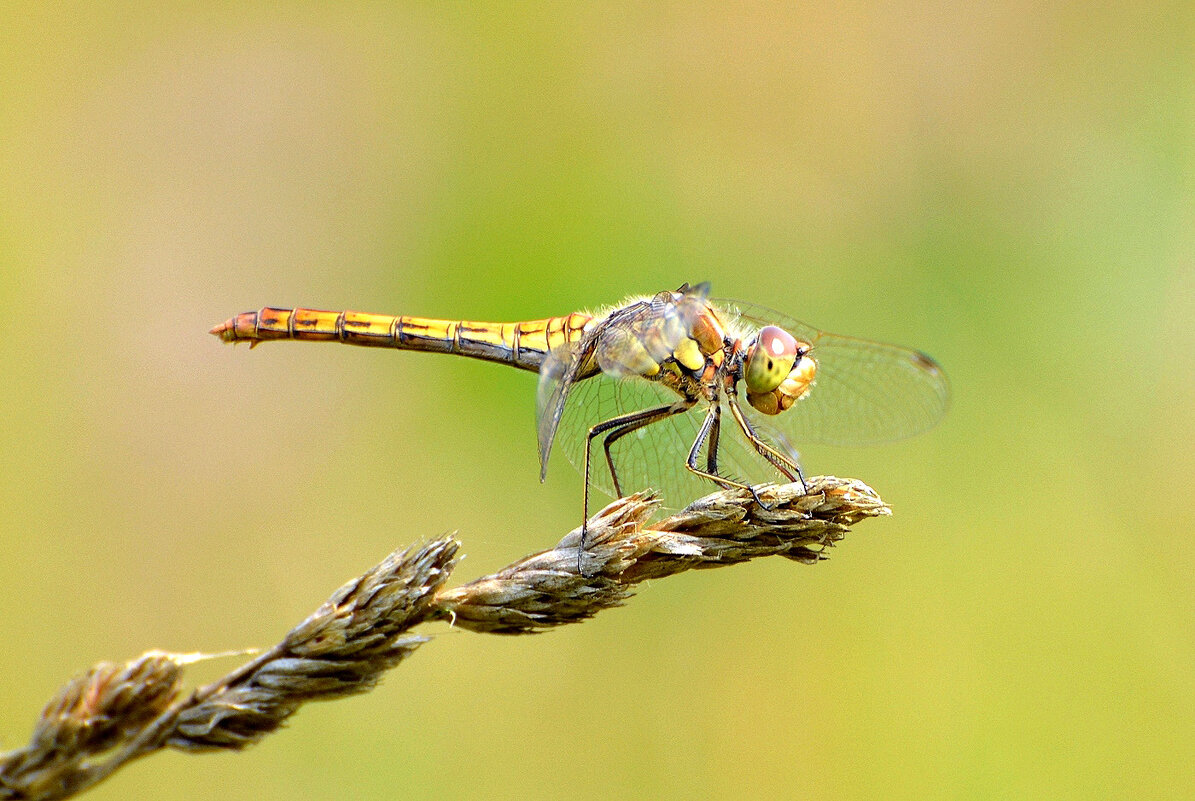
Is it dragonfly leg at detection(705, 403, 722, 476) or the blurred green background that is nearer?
dragonfly leg at detection(705, 403, 722, 476)

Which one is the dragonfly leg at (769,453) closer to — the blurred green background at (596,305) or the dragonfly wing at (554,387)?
the dragonfly wing at (554,387)

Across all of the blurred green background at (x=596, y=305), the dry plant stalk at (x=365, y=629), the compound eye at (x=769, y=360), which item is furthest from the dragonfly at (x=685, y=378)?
the blurred green background at (x=596, y=305)

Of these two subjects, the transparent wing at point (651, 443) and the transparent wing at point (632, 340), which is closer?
the transparent wing at point (632, 340)

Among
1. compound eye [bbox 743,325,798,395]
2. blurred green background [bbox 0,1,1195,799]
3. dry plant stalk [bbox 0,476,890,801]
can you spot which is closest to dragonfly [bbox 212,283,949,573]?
compound eye [bbox 743,325,798,395]

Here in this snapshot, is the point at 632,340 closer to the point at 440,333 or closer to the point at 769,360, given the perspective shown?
the point at 769,360

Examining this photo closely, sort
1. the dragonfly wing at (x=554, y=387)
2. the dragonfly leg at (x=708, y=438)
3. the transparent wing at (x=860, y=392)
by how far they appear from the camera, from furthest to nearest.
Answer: the transparent wing at (x=860, y=392) → the dragonfly leg at (x=708, y=438) → the dragonfly wing at (x=554, y=387)

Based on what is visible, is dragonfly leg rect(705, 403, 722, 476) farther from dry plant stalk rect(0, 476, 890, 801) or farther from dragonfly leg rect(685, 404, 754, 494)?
dry plant stalk rect(0, 476, 890, 801)
